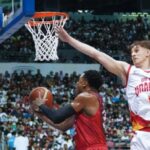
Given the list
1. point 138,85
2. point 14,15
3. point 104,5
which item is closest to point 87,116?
point 138,85

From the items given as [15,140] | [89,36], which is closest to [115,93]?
[89,36]

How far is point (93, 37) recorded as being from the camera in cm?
2545

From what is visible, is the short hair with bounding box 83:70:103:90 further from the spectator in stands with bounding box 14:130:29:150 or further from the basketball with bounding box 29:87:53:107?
the spectator in stands with bounding box 14:130:29:150

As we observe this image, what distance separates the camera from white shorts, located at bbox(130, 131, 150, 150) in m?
4.07

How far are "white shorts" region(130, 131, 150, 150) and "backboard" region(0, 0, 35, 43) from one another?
2983mm

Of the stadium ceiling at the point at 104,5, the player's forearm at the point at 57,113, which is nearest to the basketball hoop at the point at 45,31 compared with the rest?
the player's forearm at the point at 57,113

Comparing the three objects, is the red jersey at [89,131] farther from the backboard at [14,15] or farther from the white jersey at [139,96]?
the backboard at [14,15]

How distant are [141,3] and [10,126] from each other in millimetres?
12923

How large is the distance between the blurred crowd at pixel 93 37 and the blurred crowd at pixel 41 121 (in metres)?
1.06

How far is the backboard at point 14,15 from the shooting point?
21.9 ft

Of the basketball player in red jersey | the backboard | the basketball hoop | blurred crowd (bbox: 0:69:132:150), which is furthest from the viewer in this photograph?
blurred crowd (bbox: 0:69:132:150)

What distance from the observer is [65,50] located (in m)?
23.3

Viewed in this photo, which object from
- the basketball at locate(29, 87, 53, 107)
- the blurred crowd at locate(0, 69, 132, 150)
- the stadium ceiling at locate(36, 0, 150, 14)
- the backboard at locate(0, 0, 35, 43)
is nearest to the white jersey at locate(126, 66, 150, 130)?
the basketball at locate(29, 87, 53, 107)

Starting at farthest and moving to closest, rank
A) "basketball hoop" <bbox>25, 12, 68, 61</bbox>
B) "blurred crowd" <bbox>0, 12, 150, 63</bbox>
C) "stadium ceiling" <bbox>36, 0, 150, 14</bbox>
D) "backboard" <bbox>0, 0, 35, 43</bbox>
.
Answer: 1. "stadium ceiling" <bbox>36, 0, 150, 14</bbox>
2. "blurred crowd" <bbox>0, 12, 150, 63</bbox>
3. "basketball hoop" <bbox>25, 12, 68, 61</bbox>
4. "backboard" <bbox>0, 0, 35, 43</bbox>
